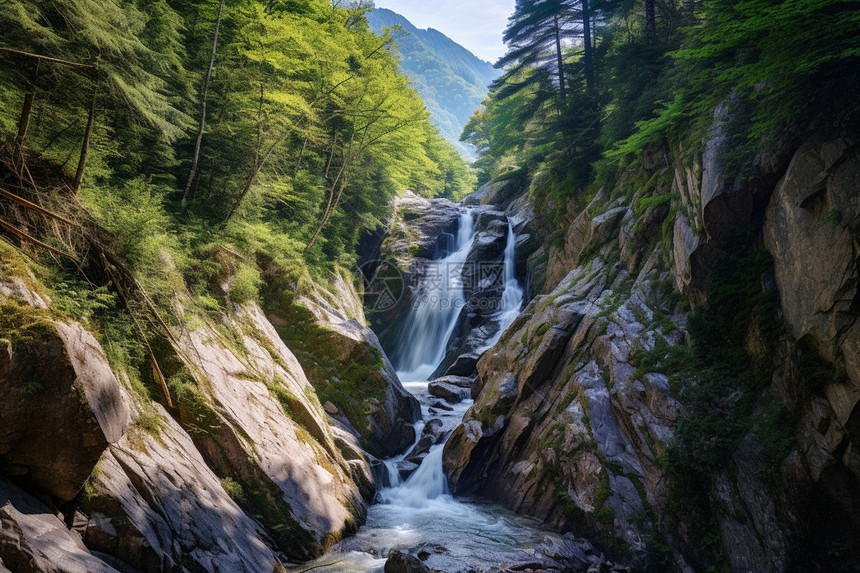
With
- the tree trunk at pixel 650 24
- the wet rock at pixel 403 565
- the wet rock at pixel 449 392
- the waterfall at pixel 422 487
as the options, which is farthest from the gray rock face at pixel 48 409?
the tree trunk at pixel 650 24

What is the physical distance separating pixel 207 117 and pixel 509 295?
1438 centimetres

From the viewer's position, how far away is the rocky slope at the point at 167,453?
374cm

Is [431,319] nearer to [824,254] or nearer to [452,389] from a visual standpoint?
[452,389]

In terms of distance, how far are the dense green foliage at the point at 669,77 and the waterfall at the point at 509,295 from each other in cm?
395

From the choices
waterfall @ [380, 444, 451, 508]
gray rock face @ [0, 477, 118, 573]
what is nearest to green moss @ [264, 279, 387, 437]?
waterfall @ [380, 444, 451, 508]

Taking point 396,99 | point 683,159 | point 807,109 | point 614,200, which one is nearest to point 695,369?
point 807,109

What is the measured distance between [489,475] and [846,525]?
7.01 meters

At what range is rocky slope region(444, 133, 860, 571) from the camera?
19.7 feet

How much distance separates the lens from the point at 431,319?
22.6m

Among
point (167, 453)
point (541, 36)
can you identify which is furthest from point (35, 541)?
point (541, 36)

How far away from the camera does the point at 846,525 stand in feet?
18.8

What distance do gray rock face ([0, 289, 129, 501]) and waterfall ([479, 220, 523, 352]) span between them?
15.5 metres

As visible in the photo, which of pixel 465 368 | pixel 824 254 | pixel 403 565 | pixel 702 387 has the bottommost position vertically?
pixel 403 565

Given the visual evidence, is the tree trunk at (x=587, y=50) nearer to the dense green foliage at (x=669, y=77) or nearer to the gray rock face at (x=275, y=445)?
the dense green foliage at (x=669, y=77)
